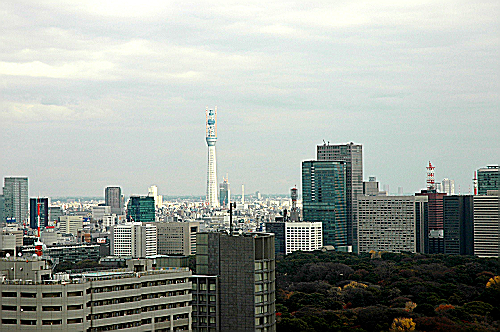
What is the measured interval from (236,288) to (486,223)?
56.3 meters

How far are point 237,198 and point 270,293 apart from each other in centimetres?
14431

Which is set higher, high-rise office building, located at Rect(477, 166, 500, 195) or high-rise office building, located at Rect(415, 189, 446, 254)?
high-rise office building, located at Rect(477, 166, 500, 195)

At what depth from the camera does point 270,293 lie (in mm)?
24031

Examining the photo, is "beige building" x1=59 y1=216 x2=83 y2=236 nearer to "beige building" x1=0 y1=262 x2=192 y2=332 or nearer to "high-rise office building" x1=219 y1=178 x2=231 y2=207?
"high-rise office building" x1=219 y1=178 x2=231 y2=207

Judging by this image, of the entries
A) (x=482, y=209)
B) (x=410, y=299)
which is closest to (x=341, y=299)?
(x=410, y=299)

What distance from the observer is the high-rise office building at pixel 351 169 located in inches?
3730

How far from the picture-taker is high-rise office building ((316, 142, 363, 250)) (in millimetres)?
94750

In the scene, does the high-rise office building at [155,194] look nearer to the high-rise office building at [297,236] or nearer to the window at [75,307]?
the high-rise office building at [297,236]

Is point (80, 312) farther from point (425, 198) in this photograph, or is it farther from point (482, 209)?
point (425, 198)

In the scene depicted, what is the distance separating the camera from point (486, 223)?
73.9m

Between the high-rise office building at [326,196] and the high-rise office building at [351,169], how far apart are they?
94cm

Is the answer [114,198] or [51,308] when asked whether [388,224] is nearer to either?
[114,198]

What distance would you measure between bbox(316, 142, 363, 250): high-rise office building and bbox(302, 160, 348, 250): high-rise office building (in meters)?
0.94

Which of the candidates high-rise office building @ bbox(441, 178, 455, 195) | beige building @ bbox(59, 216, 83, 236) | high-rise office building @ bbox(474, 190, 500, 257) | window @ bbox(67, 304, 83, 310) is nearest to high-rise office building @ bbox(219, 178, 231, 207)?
beige building @ bbox(59, 216, 83, 236)
